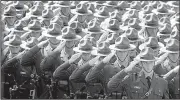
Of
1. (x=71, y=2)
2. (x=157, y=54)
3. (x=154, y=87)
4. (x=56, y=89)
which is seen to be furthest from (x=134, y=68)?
(x=71, y=2)

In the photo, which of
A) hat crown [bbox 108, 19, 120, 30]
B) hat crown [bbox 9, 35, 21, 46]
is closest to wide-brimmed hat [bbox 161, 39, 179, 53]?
hat crown [bbox 108, 19, 120, 30]

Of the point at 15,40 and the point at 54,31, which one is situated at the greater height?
the point at 54,31

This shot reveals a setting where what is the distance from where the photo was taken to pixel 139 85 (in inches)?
289

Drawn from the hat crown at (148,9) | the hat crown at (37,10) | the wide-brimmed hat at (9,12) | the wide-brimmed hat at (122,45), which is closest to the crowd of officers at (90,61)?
the wide-brimmed hat at (122,45)

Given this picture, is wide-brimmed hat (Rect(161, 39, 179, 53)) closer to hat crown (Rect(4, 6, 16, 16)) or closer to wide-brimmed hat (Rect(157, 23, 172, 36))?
wide-brimmed hat (Rect(157, 23, 172, 36))

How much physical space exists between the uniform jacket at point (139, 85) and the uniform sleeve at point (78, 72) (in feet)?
1.87

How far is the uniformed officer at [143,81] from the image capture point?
23.9ft

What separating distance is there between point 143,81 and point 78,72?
1.15m

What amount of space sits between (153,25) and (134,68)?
7.08ft

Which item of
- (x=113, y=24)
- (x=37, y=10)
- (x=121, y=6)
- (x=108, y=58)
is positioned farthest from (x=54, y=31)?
(x=121, y=6)

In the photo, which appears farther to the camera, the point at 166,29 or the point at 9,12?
the point at 9,12

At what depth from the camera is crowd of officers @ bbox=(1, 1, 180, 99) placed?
24.1 feet

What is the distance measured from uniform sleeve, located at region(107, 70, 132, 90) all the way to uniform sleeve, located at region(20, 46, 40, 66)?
1.61 m

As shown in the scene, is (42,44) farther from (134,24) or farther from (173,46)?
(173,46)
